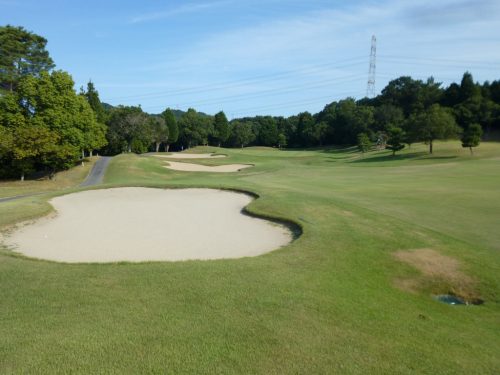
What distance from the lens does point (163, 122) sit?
3445 inches

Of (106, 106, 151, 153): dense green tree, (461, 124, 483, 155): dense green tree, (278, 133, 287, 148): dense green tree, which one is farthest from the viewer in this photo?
(278, 133, 287, 148): dense green tree

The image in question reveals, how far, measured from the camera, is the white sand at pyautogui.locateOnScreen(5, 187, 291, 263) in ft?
43.4

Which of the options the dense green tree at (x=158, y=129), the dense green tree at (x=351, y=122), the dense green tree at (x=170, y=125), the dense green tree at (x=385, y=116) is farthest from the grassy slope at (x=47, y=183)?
the dense green tree at (x=385, y=116)

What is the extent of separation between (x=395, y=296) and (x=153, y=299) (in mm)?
5553

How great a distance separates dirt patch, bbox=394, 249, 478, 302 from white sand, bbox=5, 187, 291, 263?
4.20 m

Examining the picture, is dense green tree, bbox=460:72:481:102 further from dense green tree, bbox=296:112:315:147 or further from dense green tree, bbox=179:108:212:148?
dense green tree, bbox=179:108:212:148

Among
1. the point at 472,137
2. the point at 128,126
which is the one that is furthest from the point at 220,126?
the point at 472,137

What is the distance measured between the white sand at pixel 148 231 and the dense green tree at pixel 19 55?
1624 inches

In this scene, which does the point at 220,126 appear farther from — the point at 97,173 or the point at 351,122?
the point at 97,173

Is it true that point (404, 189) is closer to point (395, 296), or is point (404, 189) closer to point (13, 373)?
point (395, 296)

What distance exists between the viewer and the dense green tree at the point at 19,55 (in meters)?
54.9

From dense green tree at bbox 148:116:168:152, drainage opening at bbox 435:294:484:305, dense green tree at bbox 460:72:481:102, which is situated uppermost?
dense green tree at bbox 460:72:481:102

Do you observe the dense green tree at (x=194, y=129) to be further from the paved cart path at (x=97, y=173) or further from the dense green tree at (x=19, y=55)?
the paved cart path at (x=97, y=173)

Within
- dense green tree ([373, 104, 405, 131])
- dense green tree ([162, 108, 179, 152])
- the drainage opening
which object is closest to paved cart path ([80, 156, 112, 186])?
the drainage opening
